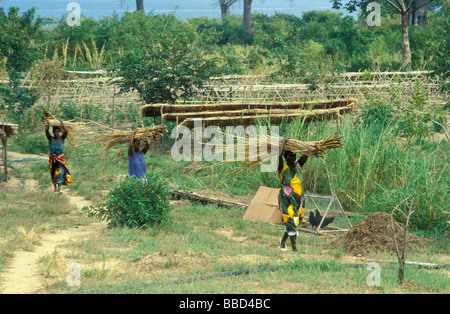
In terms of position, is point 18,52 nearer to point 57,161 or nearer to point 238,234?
point 57,161

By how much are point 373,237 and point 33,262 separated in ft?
12.7

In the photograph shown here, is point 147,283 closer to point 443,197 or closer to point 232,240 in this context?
point 232,240

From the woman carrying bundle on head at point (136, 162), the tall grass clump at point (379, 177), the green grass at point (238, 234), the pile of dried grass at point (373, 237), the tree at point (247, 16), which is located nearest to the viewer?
the green grass at point (238, 234)

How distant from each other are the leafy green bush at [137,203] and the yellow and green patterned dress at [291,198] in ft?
6.29

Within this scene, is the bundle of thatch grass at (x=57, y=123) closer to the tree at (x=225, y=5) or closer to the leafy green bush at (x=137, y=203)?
the leafy green bush at (x=137, y=203)

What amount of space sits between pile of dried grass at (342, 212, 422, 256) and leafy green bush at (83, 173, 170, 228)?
2.49m

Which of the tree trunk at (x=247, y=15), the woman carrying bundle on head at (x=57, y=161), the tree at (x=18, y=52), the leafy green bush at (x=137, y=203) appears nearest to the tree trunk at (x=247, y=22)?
the tree trunk at (x=247, y=15)

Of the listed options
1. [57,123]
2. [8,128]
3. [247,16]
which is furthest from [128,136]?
→ [247,16]

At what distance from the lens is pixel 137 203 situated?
7.77 metres

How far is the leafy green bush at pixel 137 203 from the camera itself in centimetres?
775

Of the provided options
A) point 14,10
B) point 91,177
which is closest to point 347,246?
point 91,177

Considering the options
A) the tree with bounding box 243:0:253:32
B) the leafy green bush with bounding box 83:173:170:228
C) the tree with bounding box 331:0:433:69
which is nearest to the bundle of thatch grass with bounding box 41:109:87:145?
the leafy green bush with bounding box 83:173:170:228
